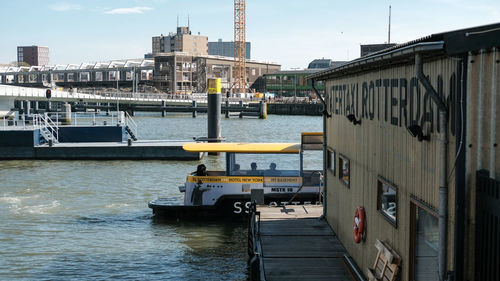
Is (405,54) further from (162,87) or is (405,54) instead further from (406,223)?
(162,87)

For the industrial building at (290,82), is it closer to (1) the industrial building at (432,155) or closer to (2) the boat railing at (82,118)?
(2) the boat railing at (82,118)

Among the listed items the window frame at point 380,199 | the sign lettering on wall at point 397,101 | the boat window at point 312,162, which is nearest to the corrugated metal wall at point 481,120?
the sign lettering on wall at point 397,101

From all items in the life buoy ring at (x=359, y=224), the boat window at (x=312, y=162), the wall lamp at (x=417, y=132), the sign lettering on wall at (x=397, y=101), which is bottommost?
the boat window at (x=312, y=162)

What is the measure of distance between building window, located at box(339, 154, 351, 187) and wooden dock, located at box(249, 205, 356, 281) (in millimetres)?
1452

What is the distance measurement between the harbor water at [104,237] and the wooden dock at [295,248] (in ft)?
5.83

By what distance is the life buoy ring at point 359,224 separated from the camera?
11141 mm

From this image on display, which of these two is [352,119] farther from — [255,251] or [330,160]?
[330,160]

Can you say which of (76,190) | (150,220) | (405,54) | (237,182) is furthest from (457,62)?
(76,190)

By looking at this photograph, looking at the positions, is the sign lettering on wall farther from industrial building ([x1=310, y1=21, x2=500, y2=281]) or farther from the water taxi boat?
the water taxi boat

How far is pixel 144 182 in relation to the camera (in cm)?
3173

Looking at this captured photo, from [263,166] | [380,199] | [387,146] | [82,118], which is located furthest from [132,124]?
[387,146]

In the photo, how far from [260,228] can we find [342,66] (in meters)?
4.97

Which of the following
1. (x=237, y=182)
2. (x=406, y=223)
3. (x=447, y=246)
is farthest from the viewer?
(x=237, y=182)

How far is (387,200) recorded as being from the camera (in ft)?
31.8
